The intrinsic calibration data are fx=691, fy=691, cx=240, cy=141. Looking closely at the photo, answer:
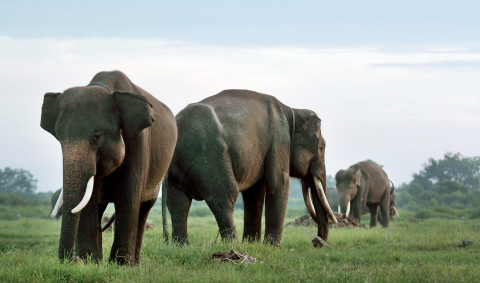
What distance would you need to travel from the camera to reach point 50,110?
7930mm

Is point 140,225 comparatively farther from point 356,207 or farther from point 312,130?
point 356,207

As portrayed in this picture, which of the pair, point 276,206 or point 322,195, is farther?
point 322,195

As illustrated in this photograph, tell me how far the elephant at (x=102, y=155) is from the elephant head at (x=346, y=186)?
630 inches

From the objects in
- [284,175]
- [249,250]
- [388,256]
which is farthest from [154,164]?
[388,256]

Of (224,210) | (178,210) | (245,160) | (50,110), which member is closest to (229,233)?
(224,210)

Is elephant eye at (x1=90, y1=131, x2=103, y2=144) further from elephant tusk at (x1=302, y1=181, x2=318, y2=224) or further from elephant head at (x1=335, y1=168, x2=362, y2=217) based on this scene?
elephant head at (x1=335, y1=168, x2=362, y2=217)

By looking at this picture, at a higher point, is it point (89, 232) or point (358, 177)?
point (358, 177)

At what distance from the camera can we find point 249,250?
10.3m

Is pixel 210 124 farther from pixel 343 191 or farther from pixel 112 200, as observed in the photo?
pixel 343 191

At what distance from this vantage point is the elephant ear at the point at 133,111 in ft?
24.9

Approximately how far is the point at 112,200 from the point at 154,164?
74 centimetres

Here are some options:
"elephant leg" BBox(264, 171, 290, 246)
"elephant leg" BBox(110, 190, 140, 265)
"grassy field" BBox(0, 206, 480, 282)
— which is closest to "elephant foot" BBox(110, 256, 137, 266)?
"elephant leg" BBox(110, 190, 140, 265)

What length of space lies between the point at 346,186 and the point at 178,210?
13.5 meters

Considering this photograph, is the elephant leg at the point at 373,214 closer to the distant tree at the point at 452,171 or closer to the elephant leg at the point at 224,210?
the elephant leg at the point at 224,210
